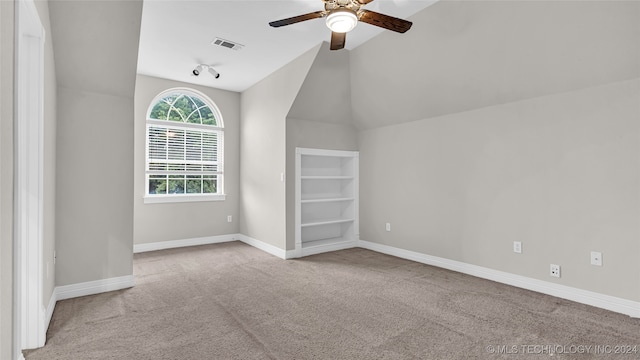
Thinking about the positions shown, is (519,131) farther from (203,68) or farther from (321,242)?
(203,68)

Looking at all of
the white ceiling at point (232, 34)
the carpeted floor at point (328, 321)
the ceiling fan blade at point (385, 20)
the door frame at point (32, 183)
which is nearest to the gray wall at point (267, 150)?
the white ceiling at point (232, 34)

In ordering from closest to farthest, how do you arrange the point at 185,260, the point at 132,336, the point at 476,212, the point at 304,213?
the point at 132,336 → the point at 476,212 → the point at 185,260 → the point at 304,213

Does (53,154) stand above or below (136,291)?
above

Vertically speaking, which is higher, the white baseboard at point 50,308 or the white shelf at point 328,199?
the white shelf at point 328,199

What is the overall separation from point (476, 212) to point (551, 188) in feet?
2.75

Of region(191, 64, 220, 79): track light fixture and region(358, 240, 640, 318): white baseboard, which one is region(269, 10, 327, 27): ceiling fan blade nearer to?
region(191, 64, 220, 79): track light fixture

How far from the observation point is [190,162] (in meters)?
5.59

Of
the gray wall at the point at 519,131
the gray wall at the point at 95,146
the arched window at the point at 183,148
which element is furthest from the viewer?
the arched window at the point at 183,148

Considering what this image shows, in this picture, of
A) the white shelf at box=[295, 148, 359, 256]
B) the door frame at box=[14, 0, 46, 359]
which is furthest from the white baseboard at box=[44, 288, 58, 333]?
the white shelf at box=[295, 148, 359, 256]

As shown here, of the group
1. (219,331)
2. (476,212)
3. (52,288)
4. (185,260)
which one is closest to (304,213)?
(185,260)

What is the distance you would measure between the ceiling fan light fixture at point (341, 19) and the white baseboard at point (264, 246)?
3224mm

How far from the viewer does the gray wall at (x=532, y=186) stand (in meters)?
2.82

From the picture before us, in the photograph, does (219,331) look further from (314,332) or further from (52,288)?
(52,288)

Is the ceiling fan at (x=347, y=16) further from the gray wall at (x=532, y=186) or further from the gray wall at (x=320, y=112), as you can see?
the gray wall at (x=532, y=186)
